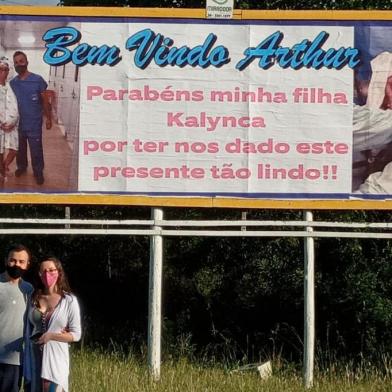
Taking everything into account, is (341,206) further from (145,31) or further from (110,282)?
(110,282)

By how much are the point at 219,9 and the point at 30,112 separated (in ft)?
7.59

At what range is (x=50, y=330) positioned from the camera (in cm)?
831

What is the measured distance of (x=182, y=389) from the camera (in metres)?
11.8

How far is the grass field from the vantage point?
11.8m

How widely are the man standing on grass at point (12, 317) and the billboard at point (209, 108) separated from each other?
3923mm

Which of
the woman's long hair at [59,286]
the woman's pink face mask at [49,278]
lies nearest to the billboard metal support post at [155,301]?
the woman's long hair at [59,286]

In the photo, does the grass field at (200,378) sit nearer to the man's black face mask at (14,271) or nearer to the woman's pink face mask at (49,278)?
the man's black face mask at (14,271)

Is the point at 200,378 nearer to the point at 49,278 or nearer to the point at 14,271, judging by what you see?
the point at 14,271

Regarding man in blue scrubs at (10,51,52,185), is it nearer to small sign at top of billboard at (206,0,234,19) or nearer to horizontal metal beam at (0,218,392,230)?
horizontal metal beam at (0,218,392,230)

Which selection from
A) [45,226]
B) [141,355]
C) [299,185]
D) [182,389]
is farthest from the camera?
[45,226]

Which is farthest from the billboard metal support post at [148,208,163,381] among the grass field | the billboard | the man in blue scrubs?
the man in blue scrubs

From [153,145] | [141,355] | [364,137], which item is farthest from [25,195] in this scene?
[364,137]

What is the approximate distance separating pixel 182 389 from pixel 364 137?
335 centimetres

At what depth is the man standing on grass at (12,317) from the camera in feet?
28.5
